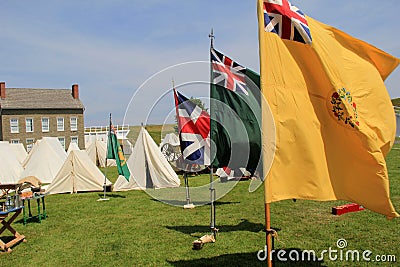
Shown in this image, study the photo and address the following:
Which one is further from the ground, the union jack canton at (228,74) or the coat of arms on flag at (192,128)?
the union jack canton at (228,74)

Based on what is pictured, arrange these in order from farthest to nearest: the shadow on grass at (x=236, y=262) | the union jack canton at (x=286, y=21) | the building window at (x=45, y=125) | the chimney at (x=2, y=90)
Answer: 1. the building window at (x=45, y=125)
2. the chimney at (x=2, y=90)
3. the shadow on grass at (x=236, y=262)
4. the union jack canton at (x=286, y=21)

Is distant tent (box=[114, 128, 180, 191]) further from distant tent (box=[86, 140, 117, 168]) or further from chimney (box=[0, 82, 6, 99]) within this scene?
chimney (box=[0, 82, 6, 99])

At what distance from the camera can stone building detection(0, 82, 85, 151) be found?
39.1m

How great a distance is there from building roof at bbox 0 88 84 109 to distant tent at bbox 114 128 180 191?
29.6 meters

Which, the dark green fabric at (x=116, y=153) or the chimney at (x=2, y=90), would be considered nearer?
the dark green fabric at (x=116, y=153)

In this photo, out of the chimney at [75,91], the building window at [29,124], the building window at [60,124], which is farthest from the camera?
the chimney at [75,91]

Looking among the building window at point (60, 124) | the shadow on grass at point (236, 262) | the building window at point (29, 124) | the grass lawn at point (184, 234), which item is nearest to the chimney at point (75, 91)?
the building window at point (60, 124)

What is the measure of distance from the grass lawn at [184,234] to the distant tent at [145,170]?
389 cm

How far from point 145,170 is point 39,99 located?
31.6m

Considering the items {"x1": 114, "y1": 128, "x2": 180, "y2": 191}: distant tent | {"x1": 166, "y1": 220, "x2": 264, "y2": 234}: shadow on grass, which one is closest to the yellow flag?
{"x1": 166, "y1": 220, "x2": 264, "y2": 234}: shadow on grass

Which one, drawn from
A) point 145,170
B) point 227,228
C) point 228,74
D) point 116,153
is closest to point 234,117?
point 228,74

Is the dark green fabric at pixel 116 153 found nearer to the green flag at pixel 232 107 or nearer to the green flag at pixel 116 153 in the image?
the green flag at pixel 116 153

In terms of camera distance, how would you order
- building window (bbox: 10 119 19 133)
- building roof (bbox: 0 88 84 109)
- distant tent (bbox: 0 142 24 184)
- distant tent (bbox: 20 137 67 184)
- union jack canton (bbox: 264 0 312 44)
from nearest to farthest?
union jack canton (bbox: 264 0 312 44) < distant tent (bbox: 0 142 24 184) < distant tent (bbox: 20 137 67 184) < building window (bbox: 10 119 19 133) < building roof (bbox: 0 88 84 109)

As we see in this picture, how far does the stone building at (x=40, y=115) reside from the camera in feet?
128
